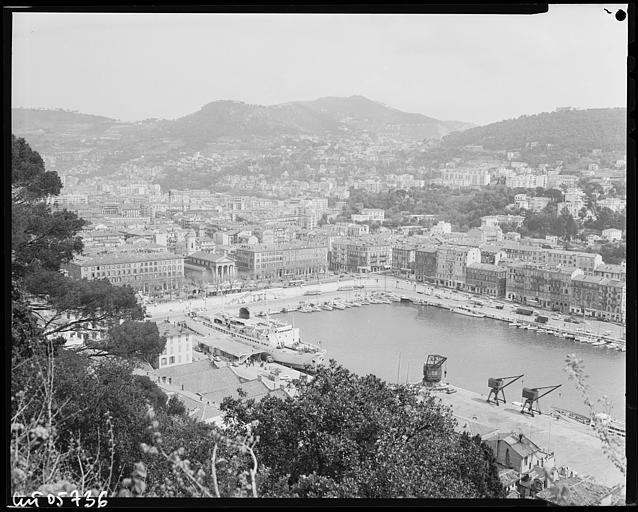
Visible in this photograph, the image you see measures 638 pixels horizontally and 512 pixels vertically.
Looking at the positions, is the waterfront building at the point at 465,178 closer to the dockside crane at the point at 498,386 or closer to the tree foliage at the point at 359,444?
the dockside crane at the point at 498,386

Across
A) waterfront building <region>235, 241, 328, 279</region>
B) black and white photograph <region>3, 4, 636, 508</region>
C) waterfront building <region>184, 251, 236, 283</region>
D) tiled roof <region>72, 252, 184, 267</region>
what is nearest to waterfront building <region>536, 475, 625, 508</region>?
black and white photograph <region>3, 4, 636, 508</region>

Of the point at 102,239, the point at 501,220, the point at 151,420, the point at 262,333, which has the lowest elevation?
the point at 151,420

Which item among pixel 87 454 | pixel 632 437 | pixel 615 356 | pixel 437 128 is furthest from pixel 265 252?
pixel 632 437

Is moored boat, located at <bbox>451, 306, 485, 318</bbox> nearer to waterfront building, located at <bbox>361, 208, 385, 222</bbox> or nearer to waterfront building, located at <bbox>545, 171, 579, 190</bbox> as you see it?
Result: waterfront building, located at <bbox>361, 208, 385, 222</bbox>

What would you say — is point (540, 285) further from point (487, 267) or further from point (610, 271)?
point (610, 271)

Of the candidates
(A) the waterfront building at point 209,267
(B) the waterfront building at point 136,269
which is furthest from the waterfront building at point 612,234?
(B) the waterfront building at point 136,269

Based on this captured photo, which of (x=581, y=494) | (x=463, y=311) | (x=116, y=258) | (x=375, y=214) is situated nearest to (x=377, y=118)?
(x=375, y=214)
